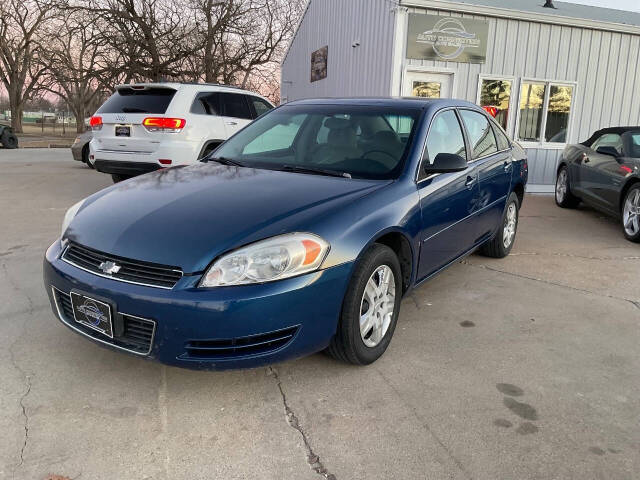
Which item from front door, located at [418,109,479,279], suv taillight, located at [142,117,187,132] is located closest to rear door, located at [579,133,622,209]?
front door, located at [418,109,479,279]

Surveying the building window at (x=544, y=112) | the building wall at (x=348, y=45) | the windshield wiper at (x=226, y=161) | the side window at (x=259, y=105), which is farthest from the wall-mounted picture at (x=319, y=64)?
the windshield wiper at (x=226, y=161)

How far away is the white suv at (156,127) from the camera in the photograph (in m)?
7.50

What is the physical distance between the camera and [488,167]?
4.64 metres

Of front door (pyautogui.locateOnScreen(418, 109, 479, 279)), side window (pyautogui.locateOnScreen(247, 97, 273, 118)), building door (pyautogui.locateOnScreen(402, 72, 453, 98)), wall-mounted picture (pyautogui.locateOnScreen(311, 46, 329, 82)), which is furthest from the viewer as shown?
wall-mounted picture (pyautogui.locateOnScreen(311, 46, 329, 82))

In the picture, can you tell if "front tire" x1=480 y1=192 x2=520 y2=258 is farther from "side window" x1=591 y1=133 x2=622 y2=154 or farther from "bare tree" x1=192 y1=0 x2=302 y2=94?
"bare tree" x1=192 y1=0 x2=302 y2=94

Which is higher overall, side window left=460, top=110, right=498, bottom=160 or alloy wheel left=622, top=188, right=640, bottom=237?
side window left=460, top=110, right=498, bottom=160

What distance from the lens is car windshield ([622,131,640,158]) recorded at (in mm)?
7410

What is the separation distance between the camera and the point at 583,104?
38.8ft

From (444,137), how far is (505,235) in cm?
A: 205

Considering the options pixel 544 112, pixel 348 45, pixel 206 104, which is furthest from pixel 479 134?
pixel 348 45

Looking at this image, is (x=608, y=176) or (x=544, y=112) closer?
(x=608, y=176)

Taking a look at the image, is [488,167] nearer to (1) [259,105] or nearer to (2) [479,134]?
(2) [479,134]

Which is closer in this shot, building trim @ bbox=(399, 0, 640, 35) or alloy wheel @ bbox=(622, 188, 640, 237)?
alloy wheel @ bbox=(622, 188, 640, 237)

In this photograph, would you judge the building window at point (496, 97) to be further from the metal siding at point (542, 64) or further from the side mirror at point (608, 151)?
the side mirror at point (608, 151)
